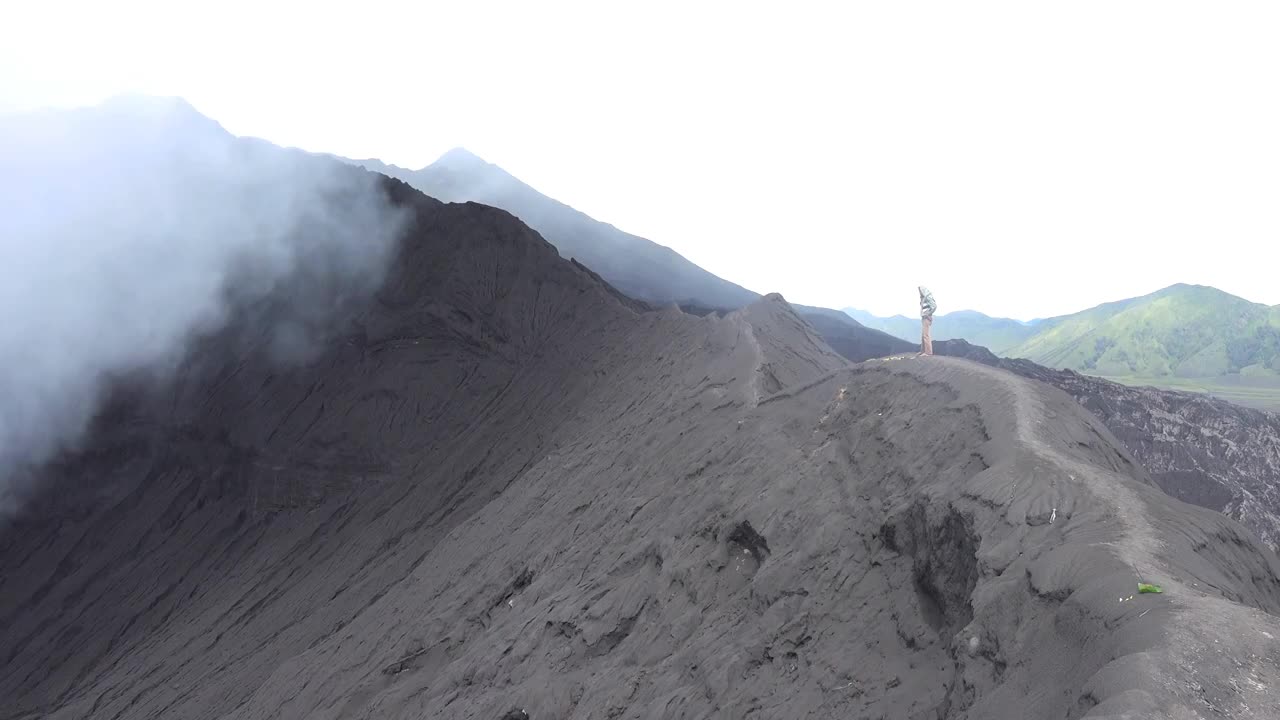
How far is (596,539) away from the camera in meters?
13.7

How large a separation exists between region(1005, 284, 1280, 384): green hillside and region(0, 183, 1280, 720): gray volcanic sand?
12500 centimetres

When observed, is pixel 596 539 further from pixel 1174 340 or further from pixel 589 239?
pixel 1174 340

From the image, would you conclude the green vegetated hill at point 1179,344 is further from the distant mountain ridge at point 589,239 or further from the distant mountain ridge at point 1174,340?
the distant mountain ridge at point 589,239

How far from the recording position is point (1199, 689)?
4602 millimetres

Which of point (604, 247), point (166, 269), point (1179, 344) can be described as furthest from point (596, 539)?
point (1179, 344)

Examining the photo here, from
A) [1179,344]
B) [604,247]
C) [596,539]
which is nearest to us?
[596,539]

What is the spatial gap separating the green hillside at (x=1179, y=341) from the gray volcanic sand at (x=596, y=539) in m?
125

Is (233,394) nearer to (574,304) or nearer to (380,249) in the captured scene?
(380,249)

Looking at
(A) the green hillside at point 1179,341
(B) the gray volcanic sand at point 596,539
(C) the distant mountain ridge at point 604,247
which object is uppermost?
(A) the green hillside at point 1179,341

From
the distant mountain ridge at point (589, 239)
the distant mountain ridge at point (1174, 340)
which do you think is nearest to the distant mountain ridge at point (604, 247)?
the distant mountain ridge at point (589, 239)

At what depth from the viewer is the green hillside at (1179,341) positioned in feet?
390

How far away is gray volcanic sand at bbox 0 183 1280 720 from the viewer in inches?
252

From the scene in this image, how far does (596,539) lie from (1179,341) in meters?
149

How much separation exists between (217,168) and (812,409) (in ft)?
94.4
